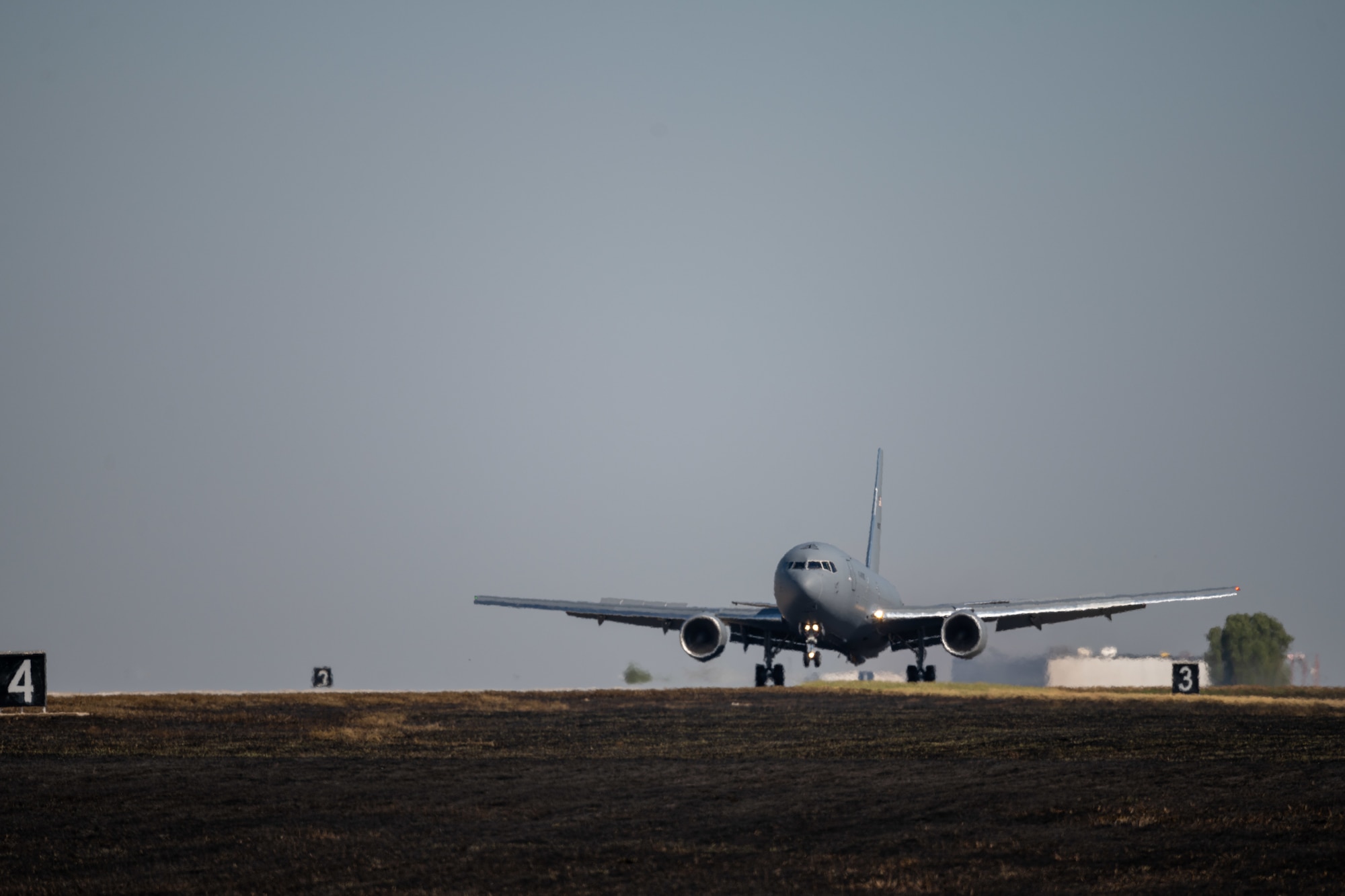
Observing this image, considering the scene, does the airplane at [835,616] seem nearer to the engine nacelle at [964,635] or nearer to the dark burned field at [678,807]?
the engine nacelle at [964,635]

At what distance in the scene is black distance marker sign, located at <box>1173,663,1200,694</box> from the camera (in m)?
47.1

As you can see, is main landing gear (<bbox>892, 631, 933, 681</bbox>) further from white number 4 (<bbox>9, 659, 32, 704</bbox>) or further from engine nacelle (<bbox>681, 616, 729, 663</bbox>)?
white number 4 (<bbox>9, 659, 32, 704</bbox>)

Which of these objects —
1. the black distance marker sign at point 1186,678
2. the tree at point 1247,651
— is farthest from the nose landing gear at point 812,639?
the tree at point 1247,651

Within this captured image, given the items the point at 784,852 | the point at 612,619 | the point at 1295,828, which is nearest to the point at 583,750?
the point at 784,852

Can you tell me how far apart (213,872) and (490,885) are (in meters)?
2.50

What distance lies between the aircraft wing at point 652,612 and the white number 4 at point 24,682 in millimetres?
26218

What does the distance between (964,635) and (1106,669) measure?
40.0 m

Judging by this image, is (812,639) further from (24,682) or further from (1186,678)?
(24,682)

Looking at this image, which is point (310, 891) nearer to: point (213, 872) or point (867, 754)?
point (213, 872)

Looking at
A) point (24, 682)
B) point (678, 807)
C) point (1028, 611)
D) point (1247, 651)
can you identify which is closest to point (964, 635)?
point (1028, 611)

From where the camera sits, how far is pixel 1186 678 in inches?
1874

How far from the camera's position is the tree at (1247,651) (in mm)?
92875

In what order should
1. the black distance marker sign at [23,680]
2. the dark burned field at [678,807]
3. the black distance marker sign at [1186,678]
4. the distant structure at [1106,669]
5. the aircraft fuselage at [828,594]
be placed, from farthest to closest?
the distant structure at [1106,669] → the aircraft fuselage at [828,594] → the black distance marker sign at [1186,678] → the black distance marker sign at [23,680] → the dark burned field at [678,807]

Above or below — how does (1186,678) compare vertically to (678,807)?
below
